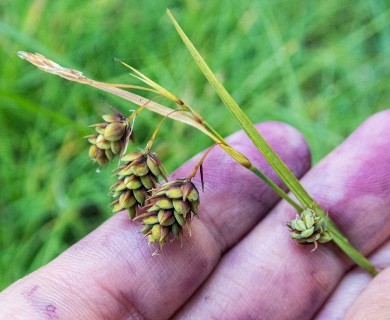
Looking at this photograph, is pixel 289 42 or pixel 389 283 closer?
pixel 389 283

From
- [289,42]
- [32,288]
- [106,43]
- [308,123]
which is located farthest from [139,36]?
[32,288]

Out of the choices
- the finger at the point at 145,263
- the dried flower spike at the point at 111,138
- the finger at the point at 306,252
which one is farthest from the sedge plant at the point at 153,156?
the finger at the point at 306,252

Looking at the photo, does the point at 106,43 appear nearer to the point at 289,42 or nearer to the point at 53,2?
the point at 53,2

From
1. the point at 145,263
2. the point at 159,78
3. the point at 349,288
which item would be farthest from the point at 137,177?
the point at 159,78

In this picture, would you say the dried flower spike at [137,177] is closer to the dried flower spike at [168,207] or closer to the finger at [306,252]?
the dried flower spike at [168,207]

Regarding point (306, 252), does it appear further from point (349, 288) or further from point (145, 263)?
point (145, 263)

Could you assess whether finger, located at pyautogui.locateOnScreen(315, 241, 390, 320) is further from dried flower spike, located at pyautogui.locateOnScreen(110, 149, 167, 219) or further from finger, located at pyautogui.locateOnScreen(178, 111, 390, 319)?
dried flower spike, located at pyautogui.locateOnScreen(110, 149, 167, 219)

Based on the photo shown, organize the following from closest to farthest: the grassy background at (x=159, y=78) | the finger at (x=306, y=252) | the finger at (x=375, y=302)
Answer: the finger at (x=375, y=302) < the finger at (x=306, y=252) < the grassy background at (x=159, y=78)
